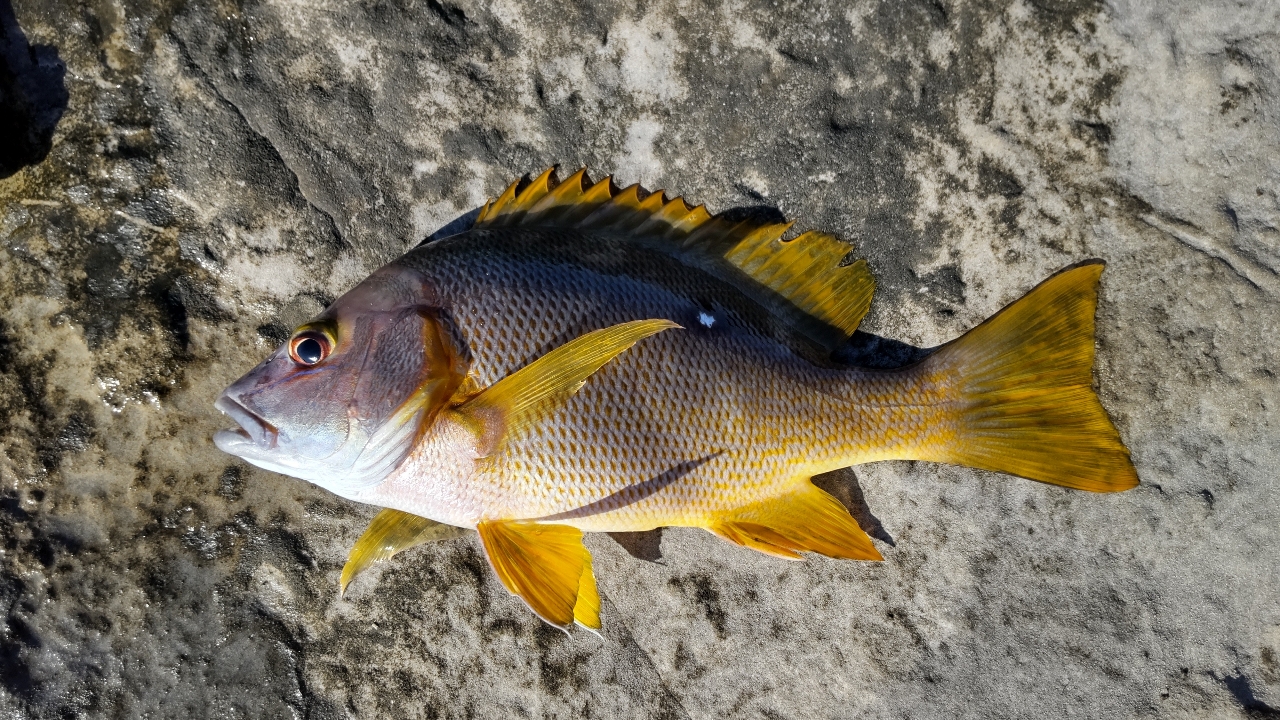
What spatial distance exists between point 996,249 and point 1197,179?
2.21ft

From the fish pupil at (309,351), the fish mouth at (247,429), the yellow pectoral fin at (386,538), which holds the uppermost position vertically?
the fish pupil at (309,351)

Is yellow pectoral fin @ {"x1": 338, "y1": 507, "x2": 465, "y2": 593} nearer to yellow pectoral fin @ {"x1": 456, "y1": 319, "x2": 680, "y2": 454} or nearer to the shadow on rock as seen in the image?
yellow pectoral fin @ {"x1": 456, "y1": 319, "x2": 680, "y2": 454}

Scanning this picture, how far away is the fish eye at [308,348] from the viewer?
197 cm

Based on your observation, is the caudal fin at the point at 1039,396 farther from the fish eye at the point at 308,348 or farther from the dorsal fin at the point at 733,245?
the fish eye at the point at 308,348

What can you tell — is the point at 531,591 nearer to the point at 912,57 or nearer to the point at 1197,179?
the point at 912,57

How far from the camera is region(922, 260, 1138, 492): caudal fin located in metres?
2.17

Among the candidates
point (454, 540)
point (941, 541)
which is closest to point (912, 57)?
point (941, 541)

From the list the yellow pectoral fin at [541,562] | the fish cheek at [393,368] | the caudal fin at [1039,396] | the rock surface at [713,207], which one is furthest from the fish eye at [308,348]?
the caudal fin at [1039,396]

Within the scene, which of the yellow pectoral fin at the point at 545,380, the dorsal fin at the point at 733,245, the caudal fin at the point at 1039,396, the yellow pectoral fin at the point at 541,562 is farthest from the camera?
the dorsal fin at the point at 733,245

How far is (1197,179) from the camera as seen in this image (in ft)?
7.73

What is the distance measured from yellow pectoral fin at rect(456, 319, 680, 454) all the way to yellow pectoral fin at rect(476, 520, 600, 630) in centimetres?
32

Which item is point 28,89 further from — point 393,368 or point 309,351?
point 393,368

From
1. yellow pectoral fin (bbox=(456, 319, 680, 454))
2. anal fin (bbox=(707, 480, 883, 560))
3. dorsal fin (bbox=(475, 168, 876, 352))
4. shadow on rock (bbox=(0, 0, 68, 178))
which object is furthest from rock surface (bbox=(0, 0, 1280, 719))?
yellow pectoral fin (bbox=(456, 319, 680, 454))

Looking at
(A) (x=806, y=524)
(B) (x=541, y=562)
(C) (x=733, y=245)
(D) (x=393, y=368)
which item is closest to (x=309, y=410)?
(D) (x=393, y=368)
